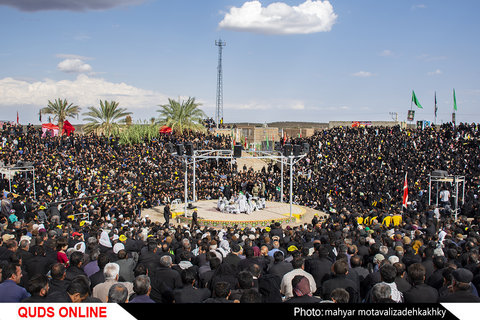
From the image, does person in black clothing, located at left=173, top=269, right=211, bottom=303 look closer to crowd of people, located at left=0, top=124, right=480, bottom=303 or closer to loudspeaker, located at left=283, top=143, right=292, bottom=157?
A: crowd of people, located at left=0, top=124, right=480, bottom=303

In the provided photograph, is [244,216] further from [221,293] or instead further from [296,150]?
[221,293]

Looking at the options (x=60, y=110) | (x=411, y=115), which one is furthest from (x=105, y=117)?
(x=411, y=115)

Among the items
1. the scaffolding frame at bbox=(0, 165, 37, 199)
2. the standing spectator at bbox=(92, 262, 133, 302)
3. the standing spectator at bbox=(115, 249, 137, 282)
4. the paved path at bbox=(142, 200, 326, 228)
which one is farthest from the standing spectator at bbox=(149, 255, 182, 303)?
the scaffolding frame at bbox=(0, 165, 37, 199)

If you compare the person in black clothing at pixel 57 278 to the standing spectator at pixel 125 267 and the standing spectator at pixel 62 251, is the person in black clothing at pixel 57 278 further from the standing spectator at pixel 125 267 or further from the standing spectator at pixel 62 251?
the standing spectator at pixel 62 251

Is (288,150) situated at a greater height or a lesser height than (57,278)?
greater

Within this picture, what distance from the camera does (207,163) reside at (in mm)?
33406

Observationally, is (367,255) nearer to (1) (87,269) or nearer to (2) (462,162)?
(1) (87,269)

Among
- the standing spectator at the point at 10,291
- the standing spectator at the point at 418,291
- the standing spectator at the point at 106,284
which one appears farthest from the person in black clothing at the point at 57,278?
the standing spectator at the point at 418,291

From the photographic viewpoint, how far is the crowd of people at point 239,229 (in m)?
5.40

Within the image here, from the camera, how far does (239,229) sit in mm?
15141

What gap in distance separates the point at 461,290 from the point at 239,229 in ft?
34.3

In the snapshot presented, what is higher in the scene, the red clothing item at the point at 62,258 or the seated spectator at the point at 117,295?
the seated spectator at the point at 117,295

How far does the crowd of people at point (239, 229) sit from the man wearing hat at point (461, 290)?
21 millimetres

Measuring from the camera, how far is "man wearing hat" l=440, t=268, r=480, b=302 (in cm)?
478
